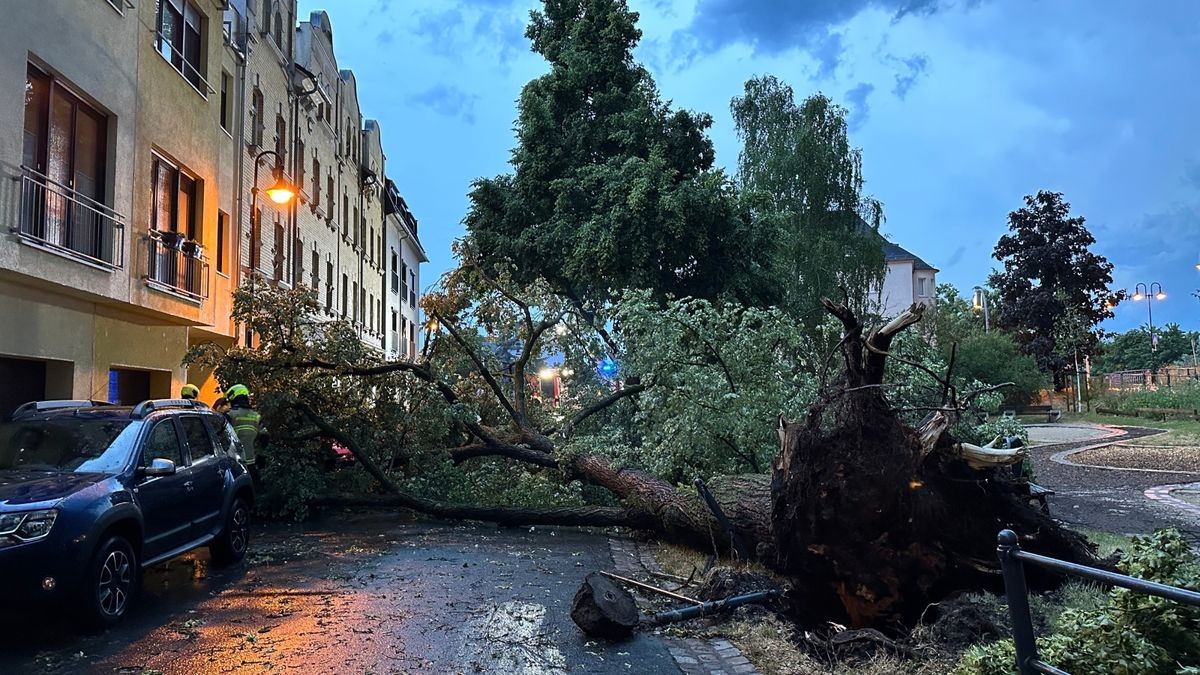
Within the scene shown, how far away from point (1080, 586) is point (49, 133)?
40.5ft

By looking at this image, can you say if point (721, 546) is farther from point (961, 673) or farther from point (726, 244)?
point (726, 244)

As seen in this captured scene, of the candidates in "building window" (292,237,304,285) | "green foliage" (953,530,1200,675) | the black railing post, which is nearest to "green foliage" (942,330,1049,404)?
"building window" (292,237,304,285)

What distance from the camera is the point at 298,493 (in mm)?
12000

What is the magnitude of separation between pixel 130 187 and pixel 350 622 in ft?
30.4

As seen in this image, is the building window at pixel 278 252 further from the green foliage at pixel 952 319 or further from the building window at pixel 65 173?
the green foliage at pixel 952 319

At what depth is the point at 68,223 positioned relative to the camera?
11.2m

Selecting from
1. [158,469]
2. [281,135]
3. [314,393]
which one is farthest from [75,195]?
[281,135]

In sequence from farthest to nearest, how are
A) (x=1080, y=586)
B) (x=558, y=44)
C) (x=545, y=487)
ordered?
(x=558, y=44)
(x=545, y=487)
(x=1080, y=586)

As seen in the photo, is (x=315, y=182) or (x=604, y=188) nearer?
(x=604, y=188)

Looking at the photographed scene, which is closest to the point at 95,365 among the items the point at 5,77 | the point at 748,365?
the point at 5,77

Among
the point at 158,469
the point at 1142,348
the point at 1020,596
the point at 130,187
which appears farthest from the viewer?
the point at 1142,348

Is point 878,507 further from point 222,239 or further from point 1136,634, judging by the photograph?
point 222,239

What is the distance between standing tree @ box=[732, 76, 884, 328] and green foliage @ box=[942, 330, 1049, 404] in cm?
1157

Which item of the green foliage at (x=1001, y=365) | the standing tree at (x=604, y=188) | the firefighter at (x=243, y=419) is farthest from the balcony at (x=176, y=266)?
the green foliage at (x=1001, y=365)
